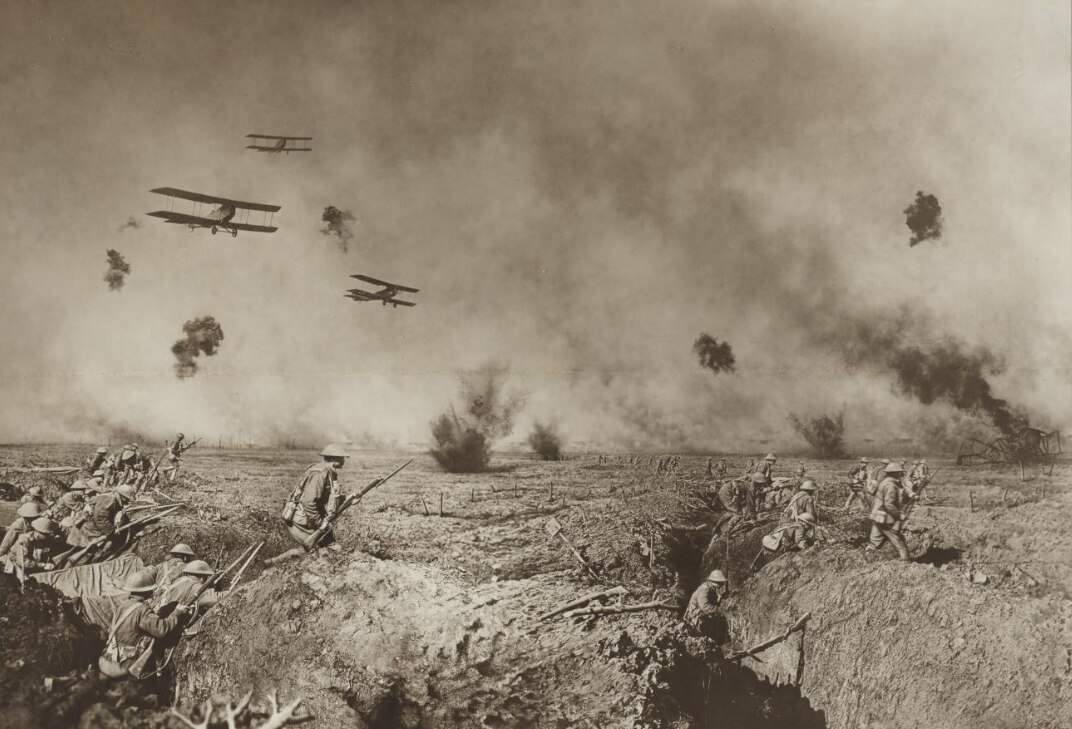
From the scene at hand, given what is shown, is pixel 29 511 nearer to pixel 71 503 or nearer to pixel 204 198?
pixel 71 503

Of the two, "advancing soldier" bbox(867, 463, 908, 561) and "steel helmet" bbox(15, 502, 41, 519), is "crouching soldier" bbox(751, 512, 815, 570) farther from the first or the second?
"steel helmet" bbox(15, 502, 41, 519)

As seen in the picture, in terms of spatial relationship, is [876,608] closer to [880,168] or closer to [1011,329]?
[1011,329]

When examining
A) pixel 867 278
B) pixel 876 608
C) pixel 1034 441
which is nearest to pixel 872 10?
pixel 867 278

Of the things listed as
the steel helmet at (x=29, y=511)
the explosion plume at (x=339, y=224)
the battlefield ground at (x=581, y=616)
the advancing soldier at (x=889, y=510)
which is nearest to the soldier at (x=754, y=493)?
the battlefield ground at (x=581, y=616)

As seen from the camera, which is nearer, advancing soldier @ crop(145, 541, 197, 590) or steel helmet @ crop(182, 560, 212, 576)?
steel helmet @ crop(182, 560, 212, 576)

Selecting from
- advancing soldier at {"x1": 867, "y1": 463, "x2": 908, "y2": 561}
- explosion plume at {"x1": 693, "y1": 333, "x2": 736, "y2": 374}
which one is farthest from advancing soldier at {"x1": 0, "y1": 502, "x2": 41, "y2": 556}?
advancing soldier at {"x1": 867, "y1": 463, "x2": 908, "y2": 561}


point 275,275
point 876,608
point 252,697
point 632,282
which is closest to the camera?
point 252,697

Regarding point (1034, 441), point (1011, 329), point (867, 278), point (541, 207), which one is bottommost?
point (1034, 441)
